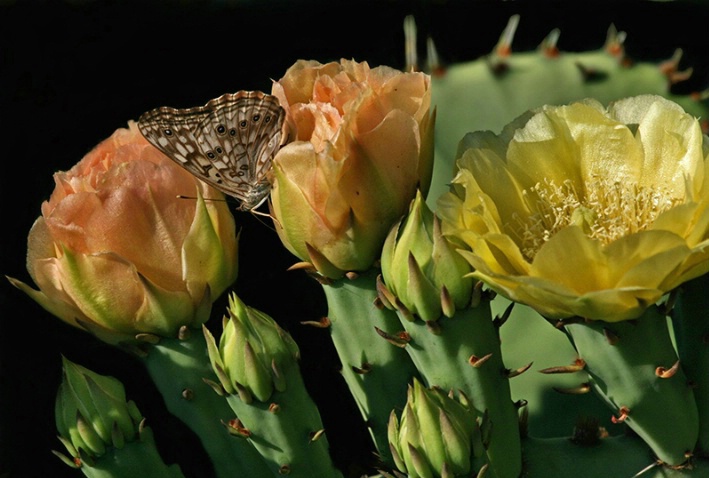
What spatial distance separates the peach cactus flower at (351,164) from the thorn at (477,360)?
107 millimetres

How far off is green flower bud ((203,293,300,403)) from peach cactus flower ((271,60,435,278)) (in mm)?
63

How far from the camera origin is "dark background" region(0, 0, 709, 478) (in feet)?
4.00

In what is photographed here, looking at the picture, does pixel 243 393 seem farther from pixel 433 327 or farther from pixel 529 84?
pixel 529 84

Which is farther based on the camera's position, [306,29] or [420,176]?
[306,29]

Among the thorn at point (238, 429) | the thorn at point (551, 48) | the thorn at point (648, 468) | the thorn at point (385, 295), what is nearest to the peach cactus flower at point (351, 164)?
the thorn at point (385, 295)

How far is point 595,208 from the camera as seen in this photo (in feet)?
2.66

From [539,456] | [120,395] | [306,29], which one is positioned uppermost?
[306,29]

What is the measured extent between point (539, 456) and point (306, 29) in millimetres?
686

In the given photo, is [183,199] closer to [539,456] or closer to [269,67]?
[539,456]

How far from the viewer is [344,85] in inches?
30.7

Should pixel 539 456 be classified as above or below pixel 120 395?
below

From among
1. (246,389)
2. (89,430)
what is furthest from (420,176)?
(89,430)

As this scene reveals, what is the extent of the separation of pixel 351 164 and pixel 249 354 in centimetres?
15

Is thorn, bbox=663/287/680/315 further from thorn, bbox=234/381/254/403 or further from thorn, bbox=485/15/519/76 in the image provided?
thorn, bbox=485/15/519/76
